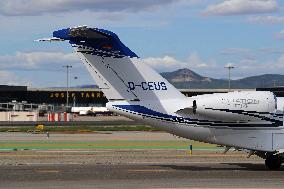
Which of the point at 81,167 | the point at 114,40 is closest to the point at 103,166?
the point at 81,167

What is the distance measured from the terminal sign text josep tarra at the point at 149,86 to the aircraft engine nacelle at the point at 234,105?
167 cm

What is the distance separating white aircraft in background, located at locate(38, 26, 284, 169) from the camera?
29328mm

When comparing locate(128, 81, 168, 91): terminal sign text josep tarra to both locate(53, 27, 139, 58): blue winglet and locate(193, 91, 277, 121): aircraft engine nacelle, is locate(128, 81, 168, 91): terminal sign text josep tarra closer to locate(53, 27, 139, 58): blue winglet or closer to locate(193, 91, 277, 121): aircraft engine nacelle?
locate(53, 27, 139, 58): blue winglet

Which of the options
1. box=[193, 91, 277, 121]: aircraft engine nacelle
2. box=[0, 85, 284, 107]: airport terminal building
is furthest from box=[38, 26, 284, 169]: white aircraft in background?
box=[0, 85, 284, 107]: airport terminal building

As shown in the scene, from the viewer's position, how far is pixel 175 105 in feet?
98.2

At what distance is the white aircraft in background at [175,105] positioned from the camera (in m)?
29.3

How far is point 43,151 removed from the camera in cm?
4131

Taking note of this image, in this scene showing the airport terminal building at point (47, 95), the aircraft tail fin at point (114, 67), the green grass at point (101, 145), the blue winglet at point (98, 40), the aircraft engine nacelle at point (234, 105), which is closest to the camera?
the blue winglet at point (98, 40)

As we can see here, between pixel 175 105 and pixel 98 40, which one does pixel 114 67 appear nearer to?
pixel 98 40

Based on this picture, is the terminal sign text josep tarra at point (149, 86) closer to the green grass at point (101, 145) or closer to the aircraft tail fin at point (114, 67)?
the aircraft tail fin at point (114, 67)

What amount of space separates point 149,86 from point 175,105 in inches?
58.5

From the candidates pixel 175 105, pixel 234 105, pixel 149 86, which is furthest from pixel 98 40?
pixel 234 105

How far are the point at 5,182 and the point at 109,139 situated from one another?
29451 millimetres

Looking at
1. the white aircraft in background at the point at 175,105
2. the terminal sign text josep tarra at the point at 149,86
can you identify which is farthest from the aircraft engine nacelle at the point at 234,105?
the terminal sign text josep tarra at the point at 149,86
